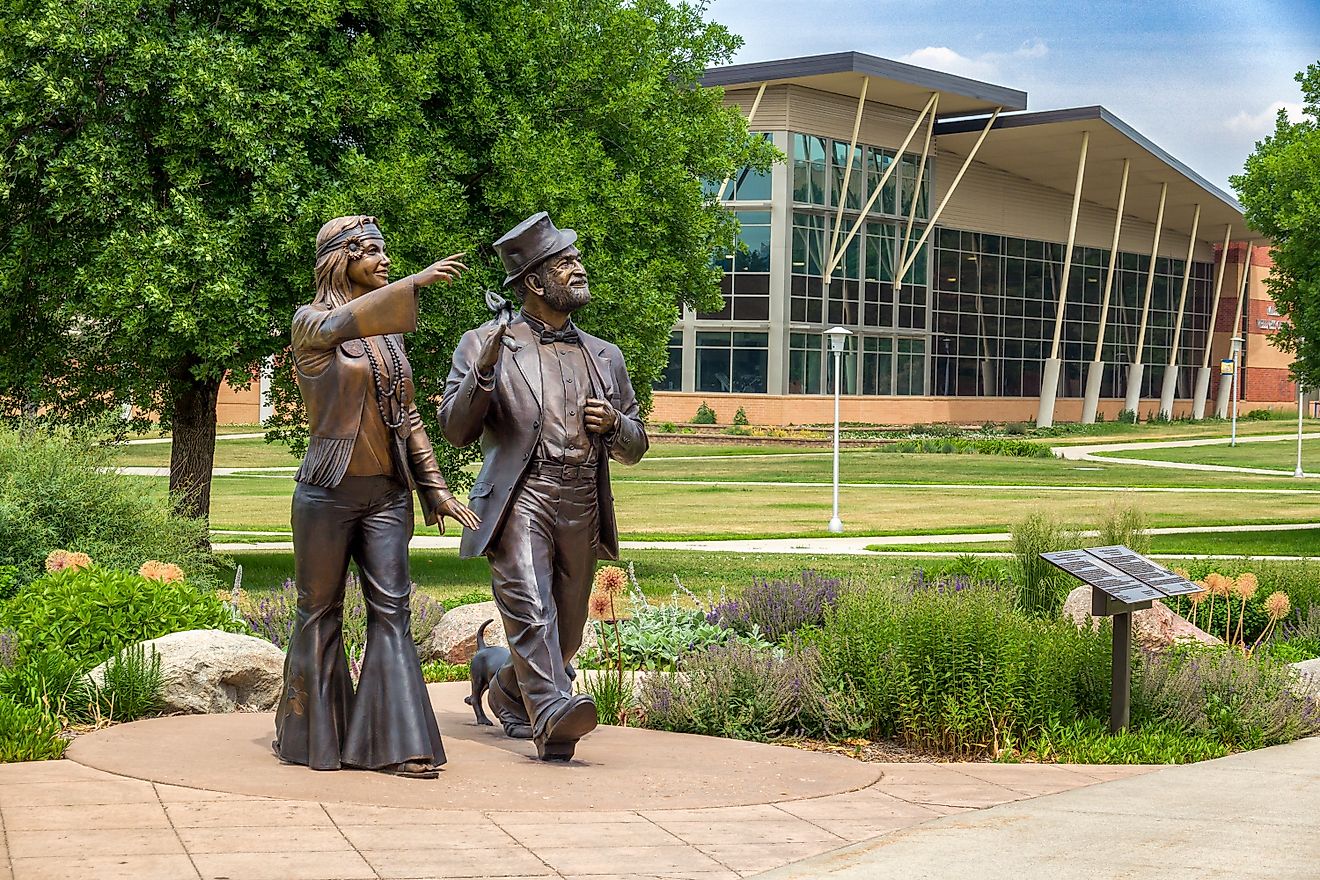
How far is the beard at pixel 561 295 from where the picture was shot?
822 cm

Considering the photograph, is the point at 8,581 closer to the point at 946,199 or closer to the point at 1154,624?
the point at 1154,624

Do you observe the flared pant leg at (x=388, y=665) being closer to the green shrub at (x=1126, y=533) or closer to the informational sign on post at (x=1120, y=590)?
the informational sign on post at (x=1120, y=590)

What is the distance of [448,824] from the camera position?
6.20 metres

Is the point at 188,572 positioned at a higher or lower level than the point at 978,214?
lower

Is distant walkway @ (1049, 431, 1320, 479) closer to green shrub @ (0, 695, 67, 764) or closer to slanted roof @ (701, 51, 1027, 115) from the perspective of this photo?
slanted roof @ (701, 51, 1027, 115)

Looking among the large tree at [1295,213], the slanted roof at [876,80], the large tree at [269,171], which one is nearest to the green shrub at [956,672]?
the large tree at [269,171]

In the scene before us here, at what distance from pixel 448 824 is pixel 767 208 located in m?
52.4

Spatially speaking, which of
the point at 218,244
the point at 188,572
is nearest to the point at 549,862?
the point at 188,572

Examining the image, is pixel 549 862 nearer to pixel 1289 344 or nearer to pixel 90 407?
pixel 90 407

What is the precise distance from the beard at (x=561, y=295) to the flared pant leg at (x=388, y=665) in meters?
1.32

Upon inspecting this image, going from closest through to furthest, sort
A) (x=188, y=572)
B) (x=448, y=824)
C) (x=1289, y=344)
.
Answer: (x=448, y=824)
(x=188, y=572)
(x=1289, y=344)

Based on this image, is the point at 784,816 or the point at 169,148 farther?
the point at 169,148

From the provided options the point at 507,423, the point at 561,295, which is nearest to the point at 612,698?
the point at 507,423

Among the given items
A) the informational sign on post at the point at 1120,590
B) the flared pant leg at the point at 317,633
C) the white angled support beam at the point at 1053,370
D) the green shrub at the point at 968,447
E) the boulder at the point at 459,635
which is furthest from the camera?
the white angled support beam at the point at 1053,370
